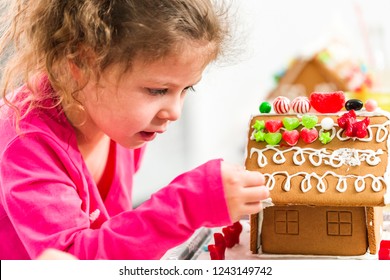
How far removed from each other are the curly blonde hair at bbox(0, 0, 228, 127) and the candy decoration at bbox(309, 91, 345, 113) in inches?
5.5

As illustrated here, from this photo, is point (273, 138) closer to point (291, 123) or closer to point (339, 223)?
point (291, 123)

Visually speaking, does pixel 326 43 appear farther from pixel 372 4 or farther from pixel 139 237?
pixel 139 237

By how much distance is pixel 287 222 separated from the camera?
2.67ft

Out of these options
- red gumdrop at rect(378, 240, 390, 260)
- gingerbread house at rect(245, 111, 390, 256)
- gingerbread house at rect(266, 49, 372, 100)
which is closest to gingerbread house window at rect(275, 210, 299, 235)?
gingerbread house at rect(245, 111, 390, 256)

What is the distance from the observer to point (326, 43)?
2473mm

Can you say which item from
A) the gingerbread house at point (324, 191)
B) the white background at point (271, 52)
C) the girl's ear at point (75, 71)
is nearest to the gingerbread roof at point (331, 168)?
the gingerbread house at point (324, 191)

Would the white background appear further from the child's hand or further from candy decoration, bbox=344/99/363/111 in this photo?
the child's hand

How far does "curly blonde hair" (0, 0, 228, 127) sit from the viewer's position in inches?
28.7

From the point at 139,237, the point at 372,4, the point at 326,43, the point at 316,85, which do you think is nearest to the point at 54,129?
the point at 139,237

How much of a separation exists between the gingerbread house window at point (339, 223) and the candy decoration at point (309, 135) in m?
0.09

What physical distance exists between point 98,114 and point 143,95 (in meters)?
0.09

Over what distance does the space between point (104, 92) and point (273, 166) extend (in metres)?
0.22

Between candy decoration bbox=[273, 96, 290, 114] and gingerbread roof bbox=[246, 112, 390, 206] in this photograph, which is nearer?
gingerbread roof bbox=[246, 112, 390, 206]

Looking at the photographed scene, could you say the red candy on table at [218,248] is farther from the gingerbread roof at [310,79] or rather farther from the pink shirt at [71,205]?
the gingerbread roof at [310,79]
